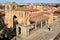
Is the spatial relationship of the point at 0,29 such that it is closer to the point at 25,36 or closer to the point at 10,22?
the point at 10,22

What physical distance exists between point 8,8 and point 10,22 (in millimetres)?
1649

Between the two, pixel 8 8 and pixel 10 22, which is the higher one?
pixel 8 8

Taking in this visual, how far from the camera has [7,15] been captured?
15617 mm

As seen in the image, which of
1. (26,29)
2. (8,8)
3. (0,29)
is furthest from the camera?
(8,8)

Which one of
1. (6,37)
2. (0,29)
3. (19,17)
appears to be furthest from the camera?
(19,17)

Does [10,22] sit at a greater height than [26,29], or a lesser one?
lesser

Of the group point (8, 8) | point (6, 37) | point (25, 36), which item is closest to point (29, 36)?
point (25, 36)

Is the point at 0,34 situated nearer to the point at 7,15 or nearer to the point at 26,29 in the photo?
the point at 26,29

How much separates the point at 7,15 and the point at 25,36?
830 centimetres

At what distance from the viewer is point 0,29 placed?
11.6 metres

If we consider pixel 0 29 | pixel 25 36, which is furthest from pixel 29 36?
pixel 0 29

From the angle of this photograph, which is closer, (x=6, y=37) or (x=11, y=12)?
(x=6, y=37)

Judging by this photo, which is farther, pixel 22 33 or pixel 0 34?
pixel 0 34

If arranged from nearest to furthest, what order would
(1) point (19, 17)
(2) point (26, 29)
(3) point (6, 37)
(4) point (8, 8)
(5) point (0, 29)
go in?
(2) point (26, 29) → (3) point (6, 37) → (5) point (0, 29) → (1) point (19, 17) → (4) point (8, 8)
